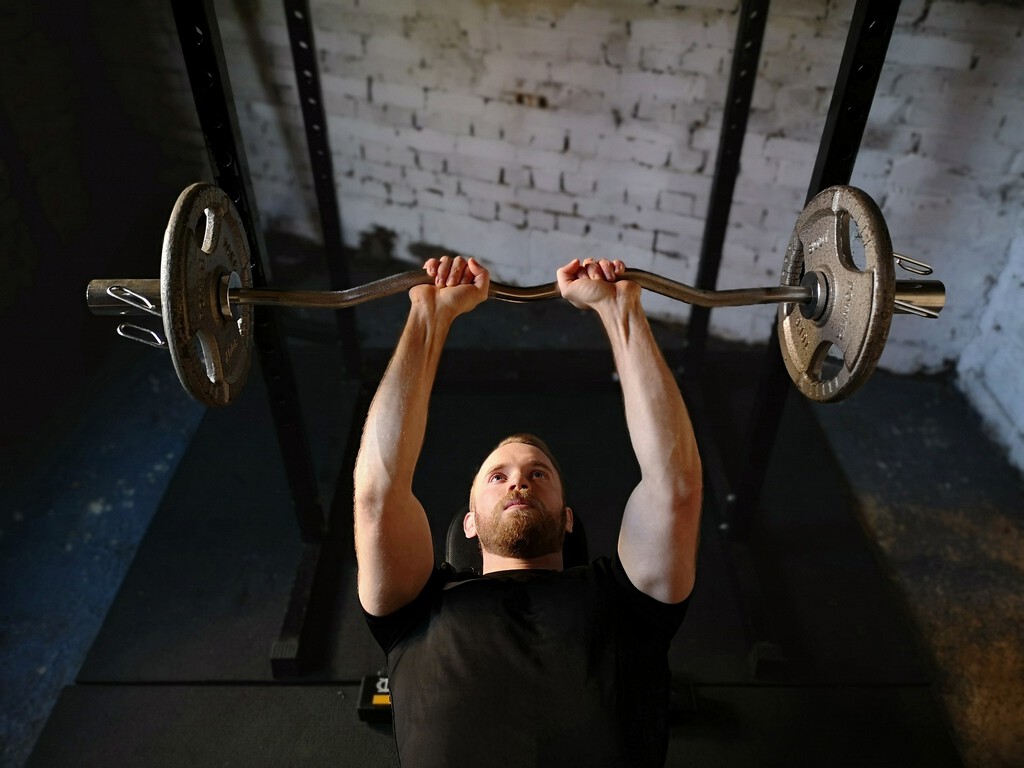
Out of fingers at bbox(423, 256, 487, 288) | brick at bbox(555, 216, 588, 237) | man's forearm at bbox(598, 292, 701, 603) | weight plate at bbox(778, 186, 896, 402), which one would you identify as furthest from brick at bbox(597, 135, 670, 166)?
man's forearm at bbox(598, 292, 701, 603)

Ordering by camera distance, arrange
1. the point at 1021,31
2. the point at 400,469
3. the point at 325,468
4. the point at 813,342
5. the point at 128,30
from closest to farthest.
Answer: the point at 400,469
the point at 813,342
the point at 1021,31
the point at 325,468
the point at 128,30

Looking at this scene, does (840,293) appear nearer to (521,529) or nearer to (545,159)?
(521,529)

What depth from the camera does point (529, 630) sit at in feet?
4.89

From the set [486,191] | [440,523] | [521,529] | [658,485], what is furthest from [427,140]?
[658,485]

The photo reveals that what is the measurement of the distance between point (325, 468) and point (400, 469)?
1.56m

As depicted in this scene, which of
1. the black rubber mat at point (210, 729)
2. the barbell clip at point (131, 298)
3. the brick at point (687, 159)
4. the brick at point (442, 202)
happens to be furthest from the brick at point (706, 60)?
the black rubber mat at point (210, 729)

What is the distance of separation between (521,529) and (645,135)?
7.06 feet

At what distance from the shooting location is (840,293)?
5.09 feet

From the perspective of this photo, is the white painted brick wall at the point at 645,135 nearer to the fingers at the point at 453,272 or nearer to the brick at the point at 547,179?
the brick at the point at 547,179

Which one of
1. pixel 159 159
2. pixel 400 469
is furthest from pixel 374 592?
pixel 159 159

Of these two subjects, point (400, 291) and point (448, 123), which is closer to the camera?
point (400, 291)

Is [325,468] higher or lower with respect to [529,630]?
lower

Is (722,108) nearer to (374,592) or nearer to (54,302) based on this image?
(374,592)

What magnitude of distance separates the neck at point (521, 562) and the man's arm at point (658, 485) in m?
0.22
